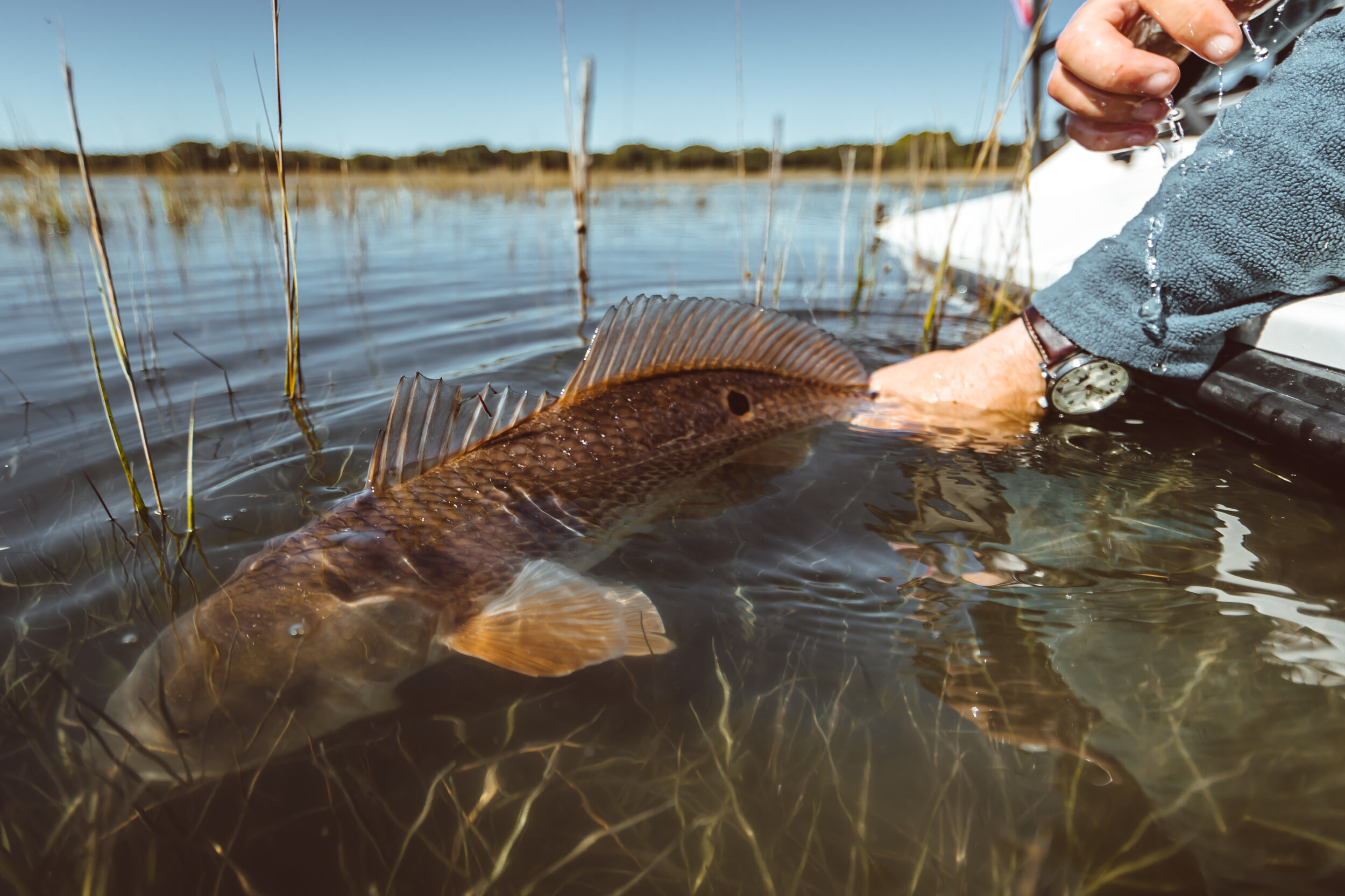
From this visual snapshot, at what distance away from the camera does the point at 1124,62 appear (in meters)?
1.95

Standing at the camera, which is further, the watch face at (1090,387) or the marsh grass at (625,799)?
the watch face at (1090,387)

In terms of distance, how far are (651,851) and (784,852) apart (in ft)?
0.71

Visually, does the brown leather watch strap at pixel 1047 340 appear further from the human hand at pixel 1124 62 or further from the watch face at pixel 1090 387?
the human hand at pixel 1124 62

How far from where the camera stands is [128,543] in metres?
1.91

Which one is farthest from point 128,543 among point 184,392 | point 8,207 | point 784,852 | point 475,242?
point 8,207

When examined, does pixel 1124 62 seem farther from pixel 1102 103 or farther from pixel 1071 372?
pixel 1071 372

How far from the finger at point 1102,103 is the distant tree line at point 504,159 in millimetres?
1752

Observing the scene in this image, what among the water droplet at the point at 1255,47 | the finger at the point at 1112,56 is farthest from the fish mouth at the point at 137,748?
the water droplet at the point at 1255,47

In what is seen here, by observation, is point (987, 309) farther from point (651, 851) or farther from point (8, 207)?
point (8, 207)

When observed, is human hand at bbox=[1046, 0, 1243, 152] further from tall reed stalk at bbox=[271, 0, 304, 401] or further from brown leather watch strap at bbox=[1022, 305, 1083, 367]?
tall reed stalk at bbox=[271, 0, 304, 401]

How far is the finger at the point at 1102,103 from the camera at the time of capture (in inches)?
83.6

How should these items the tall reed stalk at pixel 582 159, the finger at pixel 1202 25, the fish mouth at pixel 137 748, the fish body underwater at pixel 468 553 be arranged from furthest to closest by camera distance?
1. the tall reed stalk at pixel 582 159
2. the finger at pixel 1202 25
3. the fish body underwater at pixel 468 553
4. the fish mouth at pixel 137 748

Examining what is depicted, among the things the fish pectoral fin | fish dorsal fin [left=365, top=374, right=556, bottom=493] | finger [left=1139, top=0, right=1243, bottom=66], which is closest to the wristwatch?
finger [left=1139, top=0, right=1243, bottom=66]

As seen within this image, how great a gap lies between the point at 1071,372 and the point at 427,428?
213 centimetres
